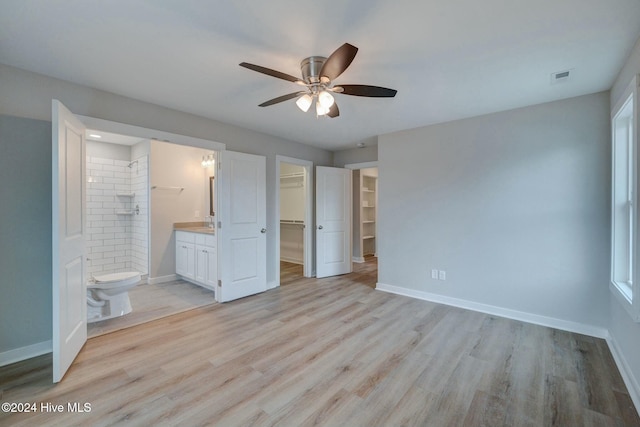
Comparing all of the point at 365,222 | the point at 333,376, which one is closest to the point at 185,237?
the point at 333,376

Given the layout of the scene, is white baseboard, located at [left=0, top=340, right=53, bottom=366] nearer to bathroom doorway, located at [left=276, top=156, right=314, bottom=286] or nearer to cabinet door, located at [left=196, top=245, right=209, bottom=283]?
cabinet door, located at [left=196, top=245, right=209, bottom=283]

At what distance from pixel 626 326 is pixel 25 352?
16.2 ft

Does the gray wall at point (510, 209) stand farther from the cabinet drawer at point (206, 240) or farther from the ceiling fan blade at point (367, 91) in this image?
the cabinet drawer at point (206, 240)

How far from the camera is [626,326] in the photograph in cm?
216

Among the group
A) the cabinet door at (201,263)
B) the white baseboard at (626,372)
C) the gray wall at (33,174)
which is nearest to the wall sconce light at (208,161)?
the cabinet door at (201,263)

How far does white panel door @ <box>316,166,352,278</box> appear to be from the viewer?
5.02 m

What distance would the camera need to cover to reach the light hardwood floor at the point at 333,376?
5.63 ft

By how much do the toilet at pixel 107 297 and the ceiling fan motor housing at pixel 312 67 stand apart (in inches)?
122

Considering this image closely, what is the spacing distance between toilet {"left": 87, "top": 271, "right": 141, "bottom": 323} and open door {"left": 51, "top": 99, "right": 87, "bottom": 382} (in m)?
0.64

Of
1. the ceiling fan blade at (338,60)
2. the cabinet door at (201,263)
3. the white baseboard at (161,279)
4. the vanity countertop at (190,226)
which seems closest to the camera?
the ceiling fan blade at (338,60)

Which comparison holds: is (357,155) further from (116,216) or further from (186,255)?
(116,216)

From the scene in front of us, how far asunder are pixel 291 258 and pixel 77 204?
15.4ft

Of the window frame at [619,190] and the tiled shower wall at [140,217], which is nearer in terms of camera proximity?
the window frame at [619,190]

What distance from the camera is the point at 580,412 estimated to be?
1.76 metres
